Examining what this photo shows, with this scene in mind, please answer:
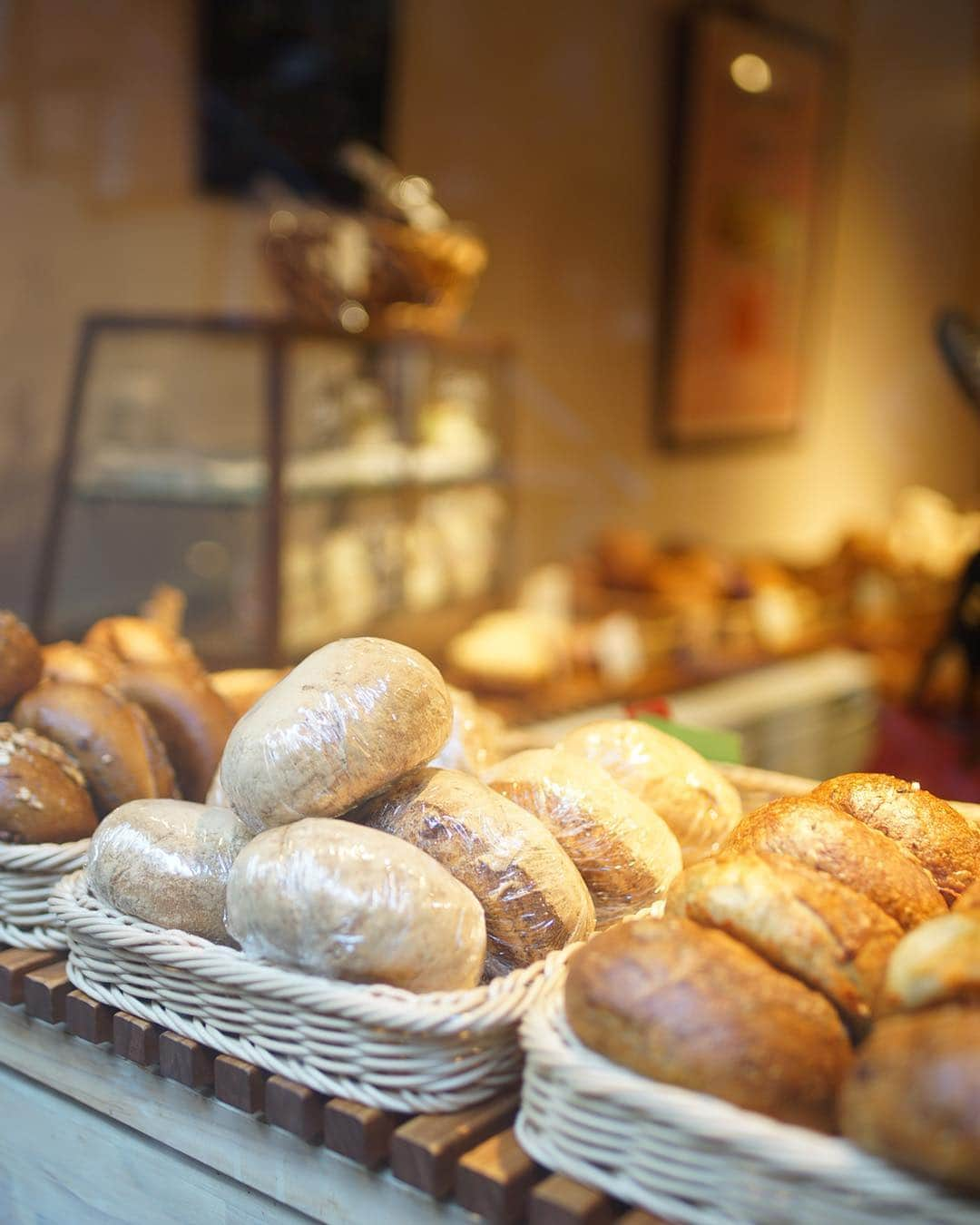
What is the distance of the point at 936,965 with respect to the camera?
0.93 meters

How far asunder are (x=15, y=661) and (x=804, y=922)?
1.04 m

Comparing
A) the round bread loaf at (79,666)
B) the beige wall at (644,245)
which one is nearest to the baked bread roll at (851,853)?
the round bread loaf at (79,666)

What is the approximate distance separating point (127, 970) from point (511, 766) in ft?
1.46

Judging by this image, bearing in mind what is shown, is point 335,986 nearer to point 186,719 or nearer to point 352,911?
point 352,911

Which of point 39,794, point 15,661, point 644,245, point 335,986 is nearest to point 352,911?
point 335,986

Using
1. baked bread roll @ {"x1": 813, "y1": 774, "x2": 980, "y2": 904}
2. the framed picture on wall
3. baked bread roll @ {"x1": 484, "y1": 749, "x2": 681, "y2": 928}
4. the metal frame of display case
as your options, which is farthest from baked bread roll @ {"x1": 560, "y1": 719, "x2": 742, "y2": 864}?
the framed picture on wall

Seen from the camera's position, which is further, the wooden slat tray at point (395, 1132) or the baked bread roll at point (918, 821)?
the baked bread roll at point (918, 821)

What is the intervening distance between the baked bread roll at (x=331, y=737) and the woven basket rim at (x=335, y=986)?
14 centimetres

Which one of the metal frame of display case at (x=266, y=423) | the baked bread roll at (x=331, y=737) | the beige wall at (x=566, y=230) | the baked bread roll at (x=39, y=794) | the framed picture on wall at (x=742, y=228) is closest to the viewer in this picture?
the baked bread roll at (x=331, y=737)

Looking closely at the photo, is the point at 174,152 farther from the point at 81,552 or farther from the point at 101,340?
the point at 81,552

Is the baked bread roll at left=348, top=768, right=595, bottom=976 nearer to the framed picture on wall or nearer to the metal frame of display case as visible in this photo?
the metal frame of display case

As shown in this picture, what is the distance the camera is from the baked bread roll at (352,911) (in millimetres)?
1094

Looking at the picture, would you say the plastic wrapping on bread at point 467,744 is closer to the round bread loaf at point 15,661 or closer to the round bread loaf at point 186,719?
the round bread loaf at point 186,719

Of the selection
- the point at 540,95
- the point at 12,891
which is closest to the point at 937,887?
the point at 12,891
